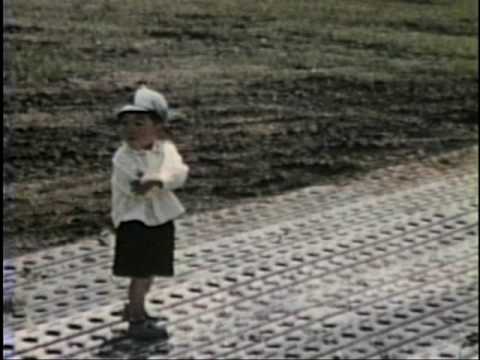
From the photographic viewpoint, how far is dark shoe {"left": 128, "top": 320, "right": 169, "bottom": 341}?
1.60 meters

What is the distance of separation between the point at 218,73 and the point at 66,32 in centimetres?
55

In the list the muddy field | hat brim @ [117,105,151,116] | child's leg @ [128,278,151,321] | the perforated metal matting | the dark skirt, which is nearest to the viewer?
the muddy field

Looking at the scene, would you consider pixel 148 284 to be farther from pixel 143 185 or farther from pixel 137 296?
pixel 143 185

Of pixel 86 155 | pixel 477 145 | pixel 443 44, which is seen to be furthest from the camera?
pixel 477 145

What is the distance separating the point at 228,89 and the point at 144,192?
60cm

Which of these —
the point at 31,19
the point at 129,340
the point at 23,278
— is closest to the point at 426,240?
the point at 129,340

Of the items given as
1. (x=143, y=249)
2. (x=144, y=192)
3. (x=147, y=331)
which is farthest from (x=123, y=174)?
(x=147, y=331)

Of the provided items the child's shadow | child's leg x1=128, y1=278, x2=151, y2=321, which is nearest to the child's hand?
child's leg x1=128, y1=278, x2=151, y2=321

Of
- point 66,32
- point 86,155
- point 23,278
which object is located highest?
point 66,32

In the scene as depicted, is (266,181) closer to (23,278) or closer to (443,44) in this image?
(443,44)

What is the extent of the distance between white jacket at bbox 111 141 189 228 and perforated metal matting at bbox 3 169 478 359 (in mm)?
246

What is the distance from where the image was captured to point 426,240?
2088 millimetres

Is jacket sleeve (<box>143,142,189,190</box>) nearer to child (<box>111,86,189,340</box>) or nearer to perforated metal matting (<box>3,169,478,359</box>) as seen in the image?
child (<box>111,86,189,340</box>)

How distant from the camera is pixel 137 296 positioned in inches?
60.1
